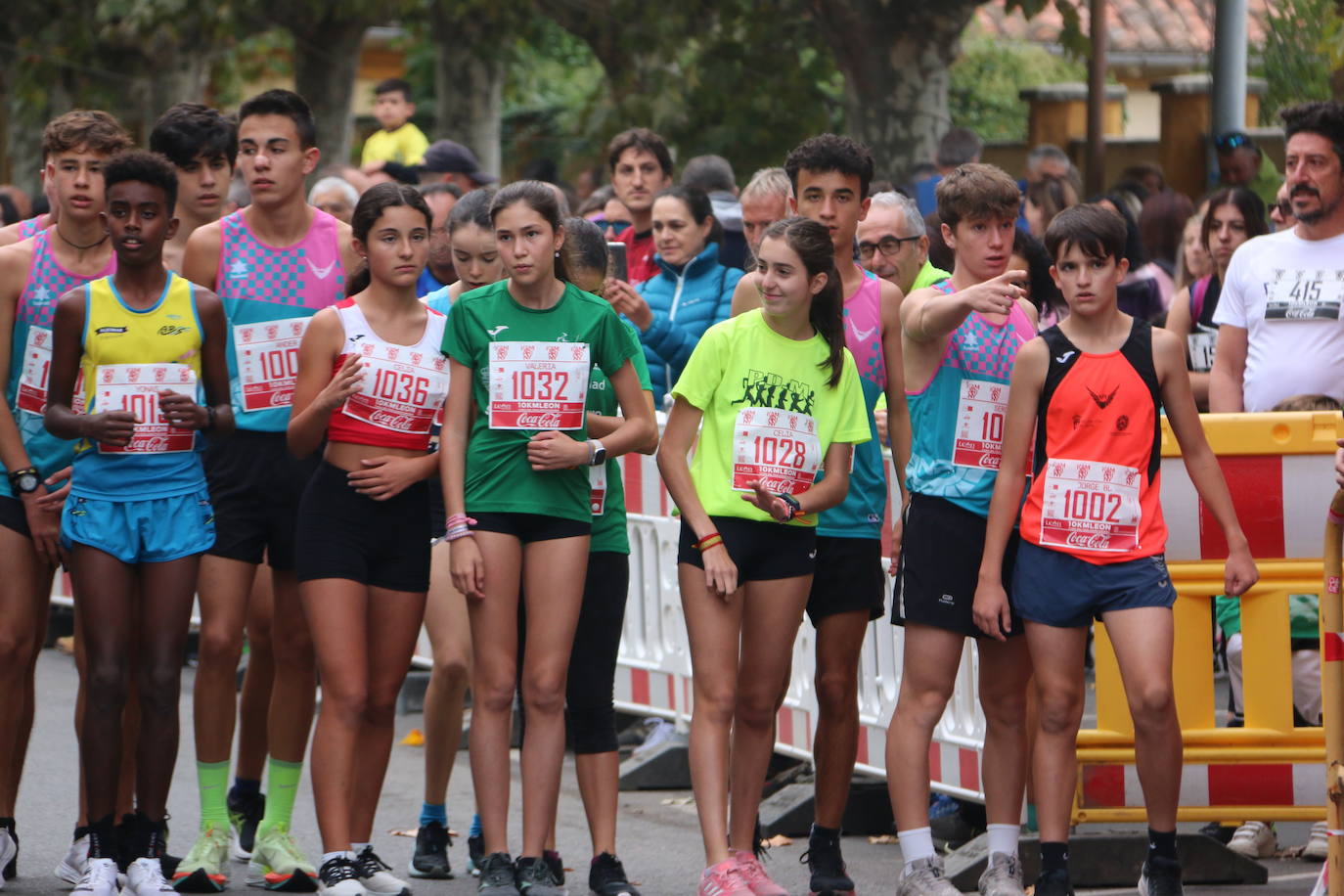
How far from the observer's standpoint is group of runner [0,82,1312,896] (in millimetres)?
6293

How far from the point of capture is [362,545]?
258 inches

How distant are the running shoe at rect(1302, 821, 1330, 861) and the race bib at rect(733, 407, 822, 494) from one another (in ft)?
7.33

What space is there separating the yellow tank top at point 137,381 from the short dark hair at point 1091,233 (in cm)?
259

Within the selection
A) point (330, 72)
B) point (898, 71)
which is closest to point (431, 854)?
point (898, 71)

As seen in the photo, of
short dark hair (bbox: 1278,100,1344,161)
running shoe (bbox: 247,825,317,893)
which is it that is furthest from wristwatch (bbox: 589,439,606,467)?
short dark hair (bbox: 1278,100,1344,161)

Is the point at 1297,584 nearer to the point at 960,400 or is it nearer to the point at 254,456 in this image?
the point at 960,400

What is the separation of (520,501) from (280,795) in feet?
4.51

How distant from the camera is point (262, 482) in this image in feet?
22.9

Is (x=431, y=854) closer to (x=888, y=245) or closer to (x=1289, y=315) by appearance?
(x=888, y=245)

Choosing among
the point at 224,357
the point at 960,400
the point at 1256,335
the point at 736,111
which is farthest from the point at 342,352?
the point at 736,111

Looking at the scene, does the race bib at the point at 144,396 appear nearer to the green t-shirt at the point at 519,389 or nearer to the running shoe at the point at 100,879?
the green t-shirt at the point at 519,389

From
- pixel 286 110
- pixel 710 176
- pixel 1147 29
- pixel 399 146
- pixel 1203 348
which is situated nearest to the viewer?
pixel 286 110

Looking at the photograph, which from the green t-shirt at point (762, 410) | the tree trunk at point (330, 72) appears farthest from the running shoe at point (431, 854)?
the tree trunk at point (330, 72)

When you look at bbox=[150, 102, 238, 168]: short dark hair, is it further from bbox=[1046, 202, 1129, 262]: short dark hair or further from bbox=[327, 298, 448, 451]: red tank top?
bbox=[1046, 202, 1129, 262]: short dark hair
